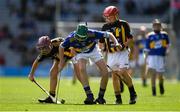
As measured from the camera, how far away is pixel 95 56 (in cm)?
1828

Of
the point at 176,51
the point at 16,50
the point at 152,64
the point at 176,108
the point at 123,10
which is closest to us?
the point at 176,108

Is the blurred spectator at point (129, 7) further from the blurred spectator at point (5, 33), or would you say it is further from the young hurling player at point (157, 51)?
the young hurling player at point (157, 51)

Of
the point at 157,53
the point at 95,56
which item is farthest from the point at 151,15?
the point at 95,56

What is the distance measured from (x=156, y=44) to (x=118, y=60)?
6532 mm

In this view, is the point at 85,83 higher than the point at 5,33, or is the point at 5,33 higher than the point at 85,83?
the point at 85,83

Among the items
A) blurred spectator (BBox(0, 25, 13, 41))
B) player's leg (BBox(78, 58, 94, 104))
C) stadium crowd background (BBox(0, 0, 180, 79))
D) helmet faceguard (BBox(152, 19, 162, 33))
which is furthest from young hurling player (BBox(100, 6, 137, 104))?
blurred spectator (BBox(0, 25, 13, 41))

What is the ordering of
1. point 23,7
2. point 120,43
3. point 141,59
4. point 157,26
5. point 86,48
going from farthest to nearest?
point 23,7 → point 141,59 → point 157,26 → point 120,43 → point 86,48

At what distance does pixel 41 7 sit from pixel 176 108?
31.7m

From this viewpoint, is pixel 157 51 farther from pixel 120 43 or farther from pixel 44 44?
pixel 44 44

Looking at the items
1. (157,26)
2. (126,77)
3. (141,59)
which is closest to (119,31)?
(126,77)

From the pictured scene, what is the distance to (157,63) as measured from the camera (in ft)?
81.8

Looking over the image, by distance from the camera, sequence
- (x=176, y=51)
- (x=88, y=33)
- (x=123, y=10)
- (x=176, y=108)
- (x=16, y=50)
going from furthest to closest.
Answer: (x=16, y=50), (x=123, y=10), (x=176, y=51), (x=88, y=33), (x=176, y=108)

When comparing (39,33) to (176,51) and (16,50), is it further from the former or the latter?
(176,51)

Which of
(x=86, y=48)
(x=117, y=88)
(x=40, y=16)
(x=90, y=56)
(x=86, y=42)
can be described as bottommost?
(x=117, y=88)
